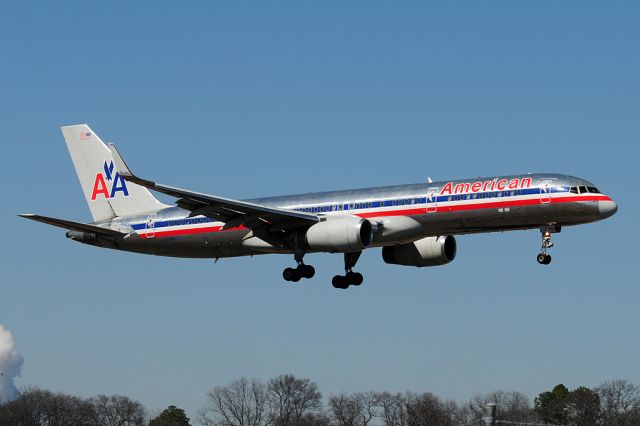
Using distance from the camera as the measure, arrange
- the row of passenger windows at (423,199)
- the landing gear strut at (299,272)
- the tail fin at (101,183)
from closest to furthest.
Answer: the row of passenger windows at (423,199) < the landing gear strut at (299,272) < the tail fin at (101,183)

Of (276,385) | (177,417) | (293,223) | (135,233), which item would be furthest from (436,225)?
(177,417)

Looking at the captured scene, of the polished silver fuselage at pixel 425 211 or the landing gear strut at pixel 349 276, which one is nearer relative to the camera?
the polished silver fuselage at pixel 425 211

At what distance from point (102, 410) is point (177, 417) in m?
17.8

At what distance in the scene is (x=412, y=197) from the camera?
68.7m

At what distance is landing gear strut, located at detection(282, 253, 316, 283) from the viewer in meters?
72.6

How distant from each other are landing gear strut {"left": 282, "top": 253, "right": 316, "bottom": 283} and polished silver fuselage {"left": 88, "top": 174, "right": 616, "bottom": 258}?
3.37 feet

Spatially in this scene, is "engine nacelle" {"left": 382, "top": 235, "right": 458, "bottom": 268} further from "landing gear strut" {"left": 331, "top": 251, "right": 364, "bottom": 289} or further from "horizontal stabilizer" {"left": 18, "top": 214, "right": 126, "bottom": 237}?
"horizontal stabilizer" {"left": 18, "top": 214, "right": 126, "bottom": 237}

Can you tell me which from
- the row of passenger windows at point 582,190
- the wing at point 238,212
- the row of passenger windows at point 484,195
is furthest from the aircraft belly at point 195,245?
the row of passenger windows at point 582,190

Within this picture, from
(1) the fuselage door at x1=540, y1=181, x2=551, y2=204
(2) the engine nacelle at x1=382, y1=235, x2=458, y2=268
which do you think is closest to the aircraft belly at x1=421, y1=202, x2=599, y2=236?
(1) the fuselage door at x1=540, y1=181, x2=551, y2=204

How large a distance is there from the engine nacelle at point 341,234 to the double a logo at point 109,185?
17.2 m

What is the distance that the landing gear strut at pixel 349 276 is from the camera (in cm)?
7556

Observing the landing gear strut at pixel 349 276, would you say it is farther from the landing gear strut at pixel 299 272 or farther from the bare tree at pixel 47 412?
the bare tree at pixel 47 412

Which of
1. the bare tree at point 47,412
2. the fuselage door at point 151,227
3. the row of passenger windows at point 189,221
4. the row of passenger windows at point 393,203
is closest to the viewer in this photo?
the row of passenger windows at point 393,203

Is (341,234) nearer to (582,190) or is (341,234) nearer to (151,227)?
(582,190)
